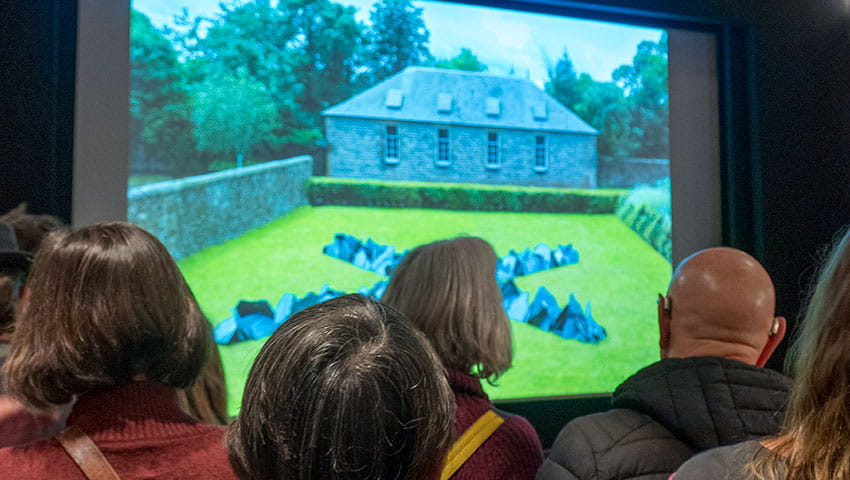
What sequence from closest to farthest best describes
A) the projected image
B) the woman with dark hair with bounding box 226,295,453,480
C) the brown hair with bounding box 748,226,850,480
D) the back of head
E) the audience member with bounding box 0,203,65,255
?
the woman with dark hair with bounding box 226,295,453,480, the brown hair with bounding box 748,226,850,480, the back of head, the audience member with bounding box 0,203,65,255, the projected image

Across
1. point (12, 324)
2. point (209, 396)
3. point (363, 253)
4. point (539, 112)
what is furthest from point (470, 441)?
point (539, 112)

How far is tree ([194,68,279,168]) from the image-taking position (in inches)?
125

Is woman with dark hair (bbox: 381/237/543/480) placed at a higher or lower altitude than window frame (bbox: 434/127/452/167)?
lower

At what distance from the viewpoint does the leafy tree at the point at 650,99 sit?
13.0ft

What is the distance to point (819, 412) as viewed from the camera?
81 cm

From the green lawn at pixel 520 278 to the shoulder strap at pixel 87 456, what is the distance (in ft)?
7.01

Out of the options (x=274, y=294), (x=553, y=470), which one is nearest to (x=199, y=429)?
(x=553, y=470)

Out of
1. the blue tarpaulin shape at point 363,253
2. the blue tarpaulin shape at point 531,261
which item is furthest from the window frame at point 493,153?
the blue tarpaulin shape at point 363,253

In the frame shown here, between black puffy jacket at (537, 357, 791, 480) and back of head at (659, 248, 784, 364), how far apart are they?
0.17 metres

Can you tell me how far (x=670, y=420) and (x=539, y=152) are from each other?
2.68m

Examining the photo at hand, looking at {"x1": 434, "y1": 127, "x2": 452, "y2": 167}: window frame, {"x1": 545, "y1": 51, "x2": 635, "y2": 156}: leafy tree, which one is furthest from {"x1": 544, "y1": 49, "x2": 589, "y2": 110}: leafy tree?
{"x1": 434, "y1": 127, "x2": 452, "y2": 167}: window frame

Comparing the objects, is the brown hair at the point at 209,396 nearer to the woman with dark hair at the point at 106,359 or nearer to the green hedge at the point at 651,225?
the woman with dark hair at the point at 106,359

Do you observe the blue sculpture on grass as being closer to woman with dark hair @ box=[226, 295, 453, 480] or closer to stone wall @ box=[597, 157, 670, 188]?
stone wall @ box=[597, 157, 670, 188]

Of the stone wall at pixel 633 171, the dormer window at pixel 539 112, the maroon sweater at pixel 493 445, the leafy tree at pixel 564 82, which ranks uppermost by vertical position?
the leafy tree at pixel 564 82
